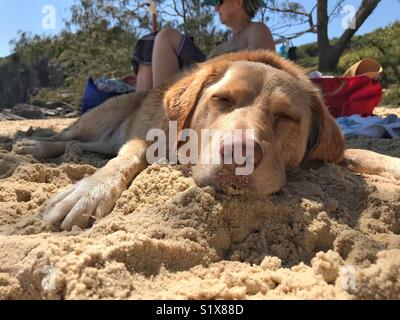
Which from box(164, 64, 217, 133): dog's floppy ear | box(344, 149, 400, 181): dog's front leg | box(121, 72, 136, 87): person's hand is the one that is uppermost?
box(121, 72, 136, 87): person's hand

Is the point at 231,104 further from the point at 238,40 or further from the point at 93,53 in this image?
the point at 93,53

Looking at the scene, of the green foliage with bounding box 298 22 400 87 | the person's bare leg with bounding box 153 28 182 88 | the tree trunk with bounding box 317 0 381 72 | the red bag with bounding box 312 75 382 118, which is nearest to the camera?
the person's bare leg with bounding box 153 28 182 88

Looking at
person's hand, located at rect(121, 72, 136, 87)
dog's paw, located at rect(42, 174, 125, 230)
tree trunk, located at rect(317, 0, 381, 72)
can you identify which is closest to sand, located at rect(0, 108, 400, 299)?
dog's paw, located at rect(42, 174, 125, 230)

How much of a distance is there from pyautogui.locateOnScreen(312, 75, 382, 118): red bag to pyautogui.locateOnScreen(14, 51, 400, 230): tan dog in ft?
7.83

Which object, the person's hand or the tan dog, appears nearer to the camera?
the tan dog

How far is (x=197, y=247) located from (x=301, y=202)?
2.17 feet

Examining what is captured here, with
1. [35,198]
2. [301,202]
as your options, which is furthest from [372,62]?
[35,198]

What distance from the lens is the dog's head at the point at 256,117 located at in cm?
221

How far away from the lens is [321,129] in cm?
316

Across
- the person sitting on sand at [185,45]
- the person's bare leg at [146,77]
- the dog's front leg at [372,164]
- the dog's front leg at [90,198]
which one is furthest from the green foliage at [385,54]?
the dog's front leg at [90,198]

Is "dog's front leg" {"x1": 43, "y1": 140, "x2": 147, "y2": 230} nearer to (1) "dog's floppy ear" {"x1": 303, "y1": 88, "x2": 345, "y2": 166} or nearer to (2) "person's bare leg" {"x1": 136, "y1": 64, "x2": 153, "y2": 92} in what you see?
(1) "dog's floppy ear" {"x1": 303, "y1": 88, "x2": 345, "y2": 166}

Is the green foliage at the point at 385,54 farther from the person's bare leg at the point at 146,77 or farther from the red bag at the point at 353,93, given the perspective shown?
the person's bare leg at the point at 146,77

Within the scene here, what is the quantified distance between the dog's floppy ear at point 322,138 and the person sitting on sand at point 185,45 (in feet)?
5.17

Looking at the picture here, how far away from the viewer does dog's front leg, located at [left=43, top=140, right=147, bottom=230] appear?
2.28 m
